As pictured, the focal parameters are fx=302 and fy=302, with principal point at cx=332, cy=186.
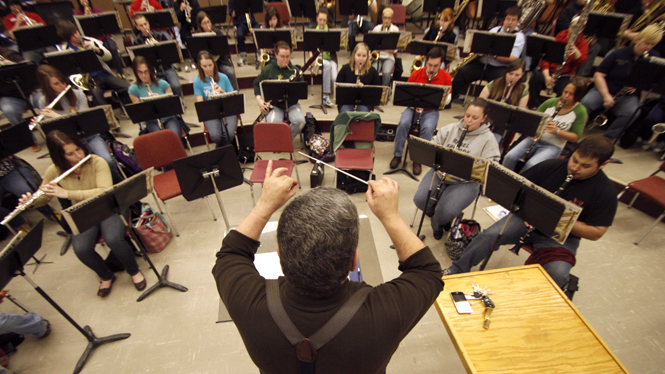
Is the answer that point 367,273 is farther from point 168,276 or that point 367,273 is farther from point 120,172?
point 120,172

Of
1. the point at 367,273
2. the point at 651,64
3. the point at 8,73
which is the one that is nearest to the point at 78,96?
the point at 8,73

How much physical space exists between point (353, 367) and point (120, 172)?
355 cm

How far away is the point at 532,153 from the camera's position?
3594 mm

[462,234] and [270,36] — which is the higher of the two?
[270,36]

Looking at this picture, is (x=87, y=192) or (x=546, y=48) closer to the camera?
(x=87, y=192)

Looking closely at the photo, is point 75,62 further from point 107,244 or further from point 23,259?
point 23,259

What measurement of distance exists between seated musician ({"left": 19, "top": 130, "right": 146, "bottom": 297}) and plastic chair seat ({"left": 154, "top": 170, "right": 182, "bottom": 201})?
36cm

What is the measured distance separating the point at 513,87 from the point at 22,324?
17.6 ft

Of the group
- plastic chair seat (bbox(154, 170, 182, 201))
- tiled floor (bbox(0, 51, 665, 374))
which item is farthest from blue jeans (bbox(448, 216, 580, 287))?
plastic chair seat (bbox(154, 170, 182, 201))

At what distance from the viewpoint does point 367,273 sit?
2.04m

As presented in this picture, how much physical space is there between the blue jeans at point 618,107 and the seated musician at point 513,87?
1154mm

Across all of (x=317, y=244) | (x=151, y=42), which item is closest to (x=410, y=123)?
(x=317, y=244)

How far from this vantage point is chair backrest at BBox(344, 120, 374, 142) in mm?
3803

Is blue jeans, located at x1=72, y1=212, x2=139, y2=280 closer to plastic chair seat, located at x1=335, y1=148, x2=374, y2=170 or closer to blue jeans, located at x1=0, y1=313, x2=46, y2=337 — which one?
blue jeans, located at x1=0, y1=313, x2=46, y2=337
